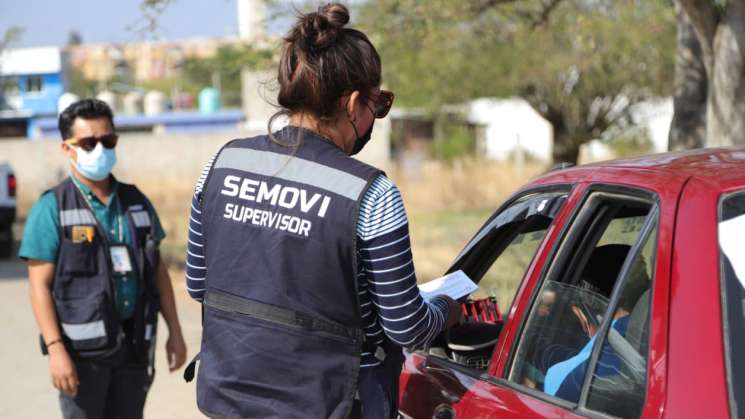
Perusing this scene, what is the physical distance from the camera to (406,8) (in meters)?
9.57

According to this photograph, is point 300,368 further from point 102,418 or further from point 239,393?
point 102,418

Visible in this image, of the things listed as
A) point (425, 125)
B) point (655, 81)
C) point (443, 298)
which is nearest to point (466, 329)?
point (443, 298)

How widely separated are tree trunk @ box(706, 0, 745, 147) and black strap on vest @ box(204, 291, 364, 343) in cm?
411

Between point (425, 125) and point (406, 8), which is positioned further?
point (425, 125)

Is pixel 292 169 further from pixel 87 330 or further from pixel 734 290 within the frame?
pixel 87 330

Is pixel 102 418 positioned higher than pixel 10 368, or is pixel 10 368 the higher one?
pixel 102 418

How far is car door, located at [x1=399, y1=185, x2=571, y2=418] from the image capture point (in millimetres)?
2822

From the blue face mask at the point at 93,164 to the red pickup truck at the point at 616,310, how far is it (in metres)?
1.58

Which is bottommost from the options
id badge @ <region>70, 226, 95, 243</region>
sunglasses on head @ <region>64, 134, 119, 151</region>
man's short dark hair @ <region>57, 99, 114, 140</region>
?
id badge @ <region>70, 226, 95, 243</region>

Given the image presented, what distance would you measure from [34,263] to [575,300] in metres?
2.18

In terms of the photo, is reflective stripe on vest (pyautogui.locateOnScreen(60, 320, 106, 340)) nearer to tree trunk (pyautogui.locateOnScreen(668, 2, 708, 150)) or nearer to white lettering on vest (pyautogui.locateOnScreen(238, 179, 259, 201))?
white lettering on vest (pyautogui.locateOnScreen(238, 179, 259, 201))

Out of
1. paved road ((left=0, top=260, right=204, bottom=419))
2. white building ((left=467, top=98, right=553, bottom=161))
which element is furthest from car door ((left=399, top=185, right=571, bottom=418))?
white building ((left=467, top=98, right=553, bottom=161))

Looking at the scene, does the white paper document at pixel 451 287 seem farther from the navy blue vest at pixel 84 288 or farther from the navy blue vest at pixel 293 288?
the navy blue vest at pixel 84 288

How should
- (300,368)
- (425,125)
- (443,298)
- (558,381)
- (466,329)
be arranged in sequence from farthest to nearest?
1. (425,125)
2. (466,329)
3. (443,298)
4. (558,381)
5. (300,368)
